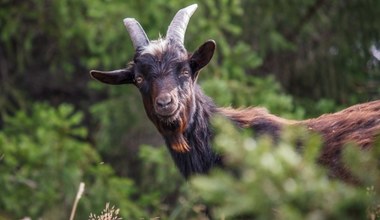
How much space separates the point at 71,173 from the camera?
16312 millimetres

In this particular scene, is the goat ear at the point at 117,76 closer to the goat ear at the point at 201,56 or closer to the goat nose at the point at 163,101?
the goat ear at the point at 201,56

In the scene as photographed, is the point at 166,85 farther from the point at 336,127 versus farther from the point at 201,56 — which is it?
the point at 336,127

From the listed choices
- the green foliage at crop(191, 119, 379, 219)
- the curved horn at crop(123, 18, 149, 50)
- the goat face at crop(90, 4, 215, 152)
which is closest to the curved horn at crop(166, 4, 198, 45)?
the goat face at crop(90, 4, 215, 152)

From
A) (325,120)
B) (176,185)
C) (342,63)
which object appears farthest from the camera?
(342,63)

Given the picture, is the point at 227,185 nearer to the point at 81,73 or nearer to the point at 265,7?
the point at 265,7

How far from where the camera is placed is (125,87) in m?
17.1

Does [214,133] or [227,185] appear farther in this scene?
[214,133]

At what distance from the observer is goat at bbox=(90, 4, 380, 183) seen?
7.77 metres

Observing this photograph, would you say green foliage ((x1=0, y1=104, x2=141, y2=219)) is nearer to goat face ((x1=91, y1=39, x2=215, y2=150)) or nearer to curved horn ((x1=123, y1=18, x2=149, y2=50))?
curved horn ((x1=123, y1=18, x2=149, y2=50))

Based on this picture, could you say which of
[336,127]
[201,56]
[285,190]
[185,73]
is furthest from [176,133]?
[285,190]

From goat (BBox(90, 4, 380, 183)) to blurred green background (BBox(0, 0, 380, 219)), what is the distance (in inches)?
191

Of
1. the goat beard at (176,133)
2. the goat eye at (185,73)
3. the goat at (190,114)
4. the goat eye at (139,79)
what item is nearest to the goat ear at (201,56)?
the goat at (190,114)

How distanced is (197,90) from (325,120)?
1.10 meters

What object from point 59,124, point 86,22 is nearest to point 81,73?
point 86,22
